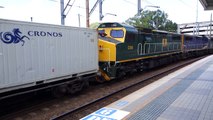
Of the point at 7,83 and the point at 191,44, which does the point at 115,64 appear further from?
the point at 191,44

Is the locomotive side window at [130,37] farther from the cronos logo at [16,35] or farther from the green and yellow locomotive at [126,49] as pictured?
the cronos logo at [16,35]

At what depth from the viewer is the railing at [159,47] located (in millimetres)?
15248

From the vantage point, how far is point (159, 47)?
57.5ft

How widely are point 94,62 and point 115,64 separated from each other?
1.80 meters

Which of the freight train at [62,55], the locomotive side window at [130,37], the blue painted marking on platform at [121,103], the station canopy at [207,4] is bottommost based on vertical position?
the blue painted marking on platform at [121,103]

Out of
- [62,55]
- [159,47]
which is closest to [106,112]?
[62,55]

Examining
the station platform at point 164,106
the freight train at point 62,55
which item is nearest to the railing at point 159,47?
the freight train at point 62,55

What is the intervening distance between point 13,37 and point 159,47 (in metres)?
13.6

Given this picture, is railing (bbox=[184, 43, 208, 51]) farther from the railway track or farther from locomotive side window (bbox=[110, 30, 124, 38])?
the railway track

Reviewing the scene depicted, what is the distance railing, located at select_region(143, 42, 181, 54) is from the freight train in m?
0.18

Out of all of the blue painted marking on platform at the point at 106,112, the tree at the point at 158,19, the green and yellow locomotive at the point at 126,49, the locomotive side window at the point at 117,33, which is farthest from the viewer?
the tree at the point at 158,19

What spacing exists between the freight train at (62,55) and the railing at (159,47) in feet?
0.59

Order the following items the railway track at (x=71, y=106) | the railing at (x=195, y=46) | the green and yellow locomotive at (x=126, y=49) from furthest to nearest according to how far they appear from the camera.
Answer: the railing at (x=195, y=46) < the green and yellow locomotive at (x=126, y=49) < the railway track at (x=71, y=106)

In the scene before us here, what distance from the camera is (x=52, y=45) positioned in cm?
745
